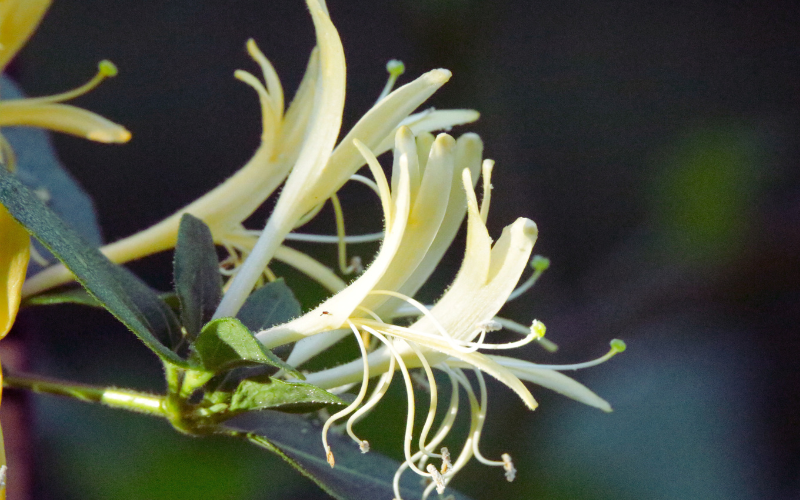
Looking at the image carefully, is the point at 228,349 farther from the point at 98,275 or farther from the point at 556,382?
the point at 556,382

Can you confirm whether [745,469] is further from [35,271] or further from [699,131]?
[35,271]

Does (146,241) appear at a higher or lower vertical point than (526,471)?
higher

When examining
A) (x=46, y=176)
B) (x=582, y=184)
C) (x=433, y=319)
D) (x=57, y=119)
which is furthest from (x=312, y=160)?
(x=582, y=184)

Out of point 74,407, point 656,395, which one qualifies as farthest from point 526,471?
point 74,407

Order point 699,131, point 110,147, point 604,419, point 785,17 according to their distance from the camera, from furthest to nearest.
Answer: point 785,17
point 699,131
point 110,147
point 604,419

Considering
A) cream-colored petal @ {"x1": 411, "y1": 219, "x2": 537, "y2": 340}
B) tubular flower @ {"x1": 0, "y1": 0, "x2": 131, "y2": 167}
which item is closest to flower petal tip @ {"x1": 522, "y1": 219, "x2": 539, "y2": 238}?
cream-colored petal @ {"x1": 411, "y1": 219, "x2": 537, "y2": 340}
